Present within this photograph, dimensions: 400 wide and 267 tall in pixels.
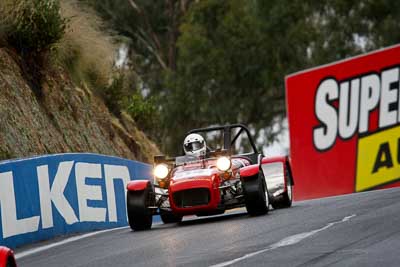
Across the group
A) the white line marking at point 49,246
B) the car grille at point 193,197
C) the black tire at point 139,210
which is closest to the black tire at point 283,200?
the car grille at point 193,197

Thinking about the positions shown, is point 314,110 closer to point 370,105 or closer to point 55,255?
point 370,105

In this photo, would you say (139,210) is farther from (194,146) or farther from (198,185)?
(194,146)

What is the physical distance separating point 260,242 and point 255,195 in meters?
4.27

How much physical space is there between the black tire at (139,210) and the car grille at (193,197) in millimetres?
483

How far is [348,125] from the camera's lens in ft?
100

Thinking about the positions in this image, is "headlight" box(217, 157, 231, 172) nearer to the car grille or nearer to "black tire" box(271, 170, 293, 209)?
the car grille

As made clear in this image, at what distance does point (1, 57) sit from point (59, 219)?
7906 millimetres

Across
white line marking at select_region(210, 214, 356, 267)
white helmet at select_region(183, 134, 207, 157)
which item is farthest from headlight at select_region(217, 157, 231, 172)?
white line marking at select_region(210, 214, 356, 267)

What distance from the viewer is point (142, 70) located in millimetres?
64562

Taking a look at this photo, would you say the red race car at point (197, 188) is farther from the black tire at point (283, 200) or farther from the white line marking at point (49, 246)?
the black tire at point (283, 200)

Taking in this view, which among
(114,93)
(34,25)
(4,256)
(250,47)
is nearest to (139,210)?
(4,256)

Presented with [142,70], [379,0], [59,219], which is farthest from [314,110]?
[142,70]

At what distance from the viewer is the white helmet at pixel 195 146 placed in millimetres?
18859

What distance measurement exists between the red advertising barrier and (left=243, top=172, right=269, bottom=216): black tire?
12.9m
